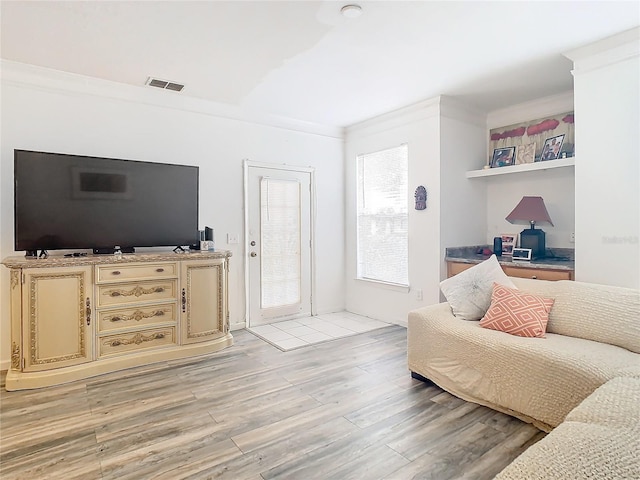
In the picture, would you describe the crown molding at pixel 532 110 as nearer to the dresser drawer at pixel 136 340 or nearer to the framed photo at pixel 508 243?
the framed photo at pixel 508 243

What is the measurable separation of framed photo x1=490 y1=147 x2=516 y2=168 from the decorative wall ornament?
95 centimetres

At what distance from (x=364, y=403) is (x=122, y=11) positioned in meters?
3.04

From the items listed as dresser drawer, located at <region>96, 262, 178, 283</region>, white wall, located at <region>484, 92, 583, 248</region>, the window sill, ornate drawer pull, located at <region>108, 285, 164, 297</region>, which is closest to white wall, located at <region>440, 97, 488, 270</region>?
white wall, located at <region>484, 92, 583, 248</region>

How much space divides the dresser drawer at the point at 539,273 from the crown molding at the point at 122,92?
3.04 metres

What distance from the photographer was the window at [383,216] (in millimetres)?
4609

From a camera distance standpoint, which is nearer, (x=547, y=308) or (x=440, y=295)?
(x=547, y=308)

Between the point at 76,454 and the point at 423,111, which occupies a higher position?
the point at 423,111

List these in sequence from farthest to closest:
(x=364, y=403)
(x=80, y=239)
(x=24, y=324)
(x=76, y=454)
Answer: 1. (x=80, y=239)
2. (x=24, y=324)
3. (x=364, y=403)
4. (x=76, y=454)

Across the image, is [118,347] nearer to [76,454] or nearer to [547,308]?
[76,454]

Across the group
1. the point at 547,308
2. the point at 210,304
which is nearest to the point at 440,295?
the point at 547,308

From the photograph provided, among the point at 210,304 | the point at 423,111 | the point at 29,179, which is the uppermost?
the point at 423,111

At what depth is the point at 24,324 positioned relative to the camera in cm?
286

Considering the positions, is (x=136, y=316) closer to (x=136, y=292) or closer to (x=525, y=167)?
(x=136, y=292)

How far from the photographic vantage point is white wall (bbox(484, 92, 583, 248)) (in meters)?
3.91
